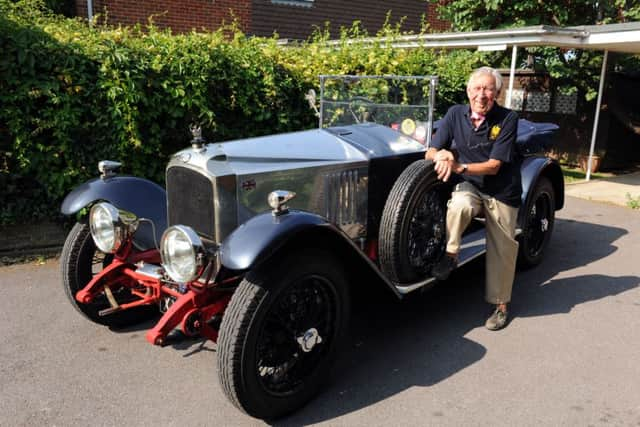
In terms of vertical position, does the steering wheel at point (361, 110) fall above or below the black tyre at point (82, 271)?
above

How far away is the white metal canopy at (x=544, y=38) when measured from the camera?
7.78m

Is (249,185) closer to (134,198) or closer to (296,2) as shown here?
(134,198)

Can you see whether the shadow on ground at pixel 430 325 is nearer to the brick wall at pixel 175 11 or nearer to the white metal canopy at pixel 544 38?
the white metal canopy at pixel 544 38

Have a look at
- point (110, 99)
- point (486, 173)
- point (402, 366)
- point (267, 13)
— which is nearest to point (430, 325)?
point (402, 366)

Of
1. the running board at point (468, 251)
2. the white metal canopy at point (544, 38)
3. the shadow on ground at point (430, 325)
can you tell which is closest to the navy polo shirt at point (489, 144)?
the running board at point (468, 251)

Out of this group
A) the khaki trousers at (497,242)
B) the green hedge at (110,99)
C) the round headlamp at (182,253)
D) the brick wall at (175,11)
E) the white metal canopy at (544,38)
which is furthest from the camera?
the brick wall at (175,11)

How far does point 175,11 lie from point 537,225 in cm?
876

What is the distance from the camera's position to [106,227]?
3.10 meters

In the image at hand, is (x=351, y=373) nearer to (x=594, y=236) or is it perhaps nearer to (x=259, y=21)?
(x=594, y=236)

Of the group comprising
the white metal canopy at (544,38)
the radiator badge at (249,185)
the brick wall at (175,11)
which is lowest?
the radiator badge at (249,185)

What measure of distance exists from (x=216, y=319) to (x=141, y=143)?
2942mm

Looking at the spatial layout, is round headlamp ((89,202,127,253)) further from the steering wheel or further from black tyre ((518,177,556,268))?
black tyre ((518,177,556,268))

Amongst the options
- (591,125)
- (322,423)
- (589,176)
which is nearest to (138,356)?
(322,423)

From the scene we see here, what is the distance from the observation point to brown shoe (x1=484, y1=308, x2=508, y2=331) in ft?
11.8
